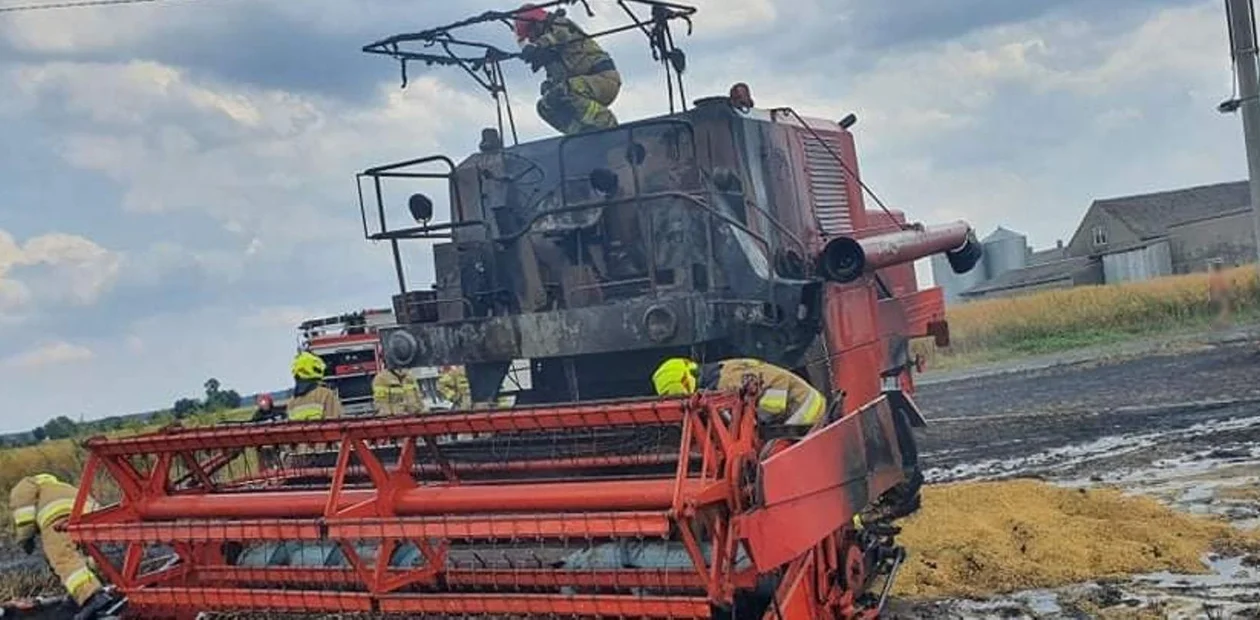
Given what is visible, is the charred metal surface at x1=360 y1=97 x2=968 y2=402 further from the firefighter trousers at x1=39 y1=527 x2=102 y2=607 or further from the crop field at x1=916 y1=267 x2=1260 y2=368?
the crop field at x1=916 y1=267 x2=1260 y2=368

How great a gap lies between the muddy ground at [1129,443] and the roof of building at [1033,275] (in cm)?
2866

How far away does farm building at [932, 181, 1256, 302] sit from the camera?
47.0m

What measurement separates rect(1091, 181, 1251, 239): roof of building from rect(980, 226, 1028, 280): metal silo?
1023 centimetres

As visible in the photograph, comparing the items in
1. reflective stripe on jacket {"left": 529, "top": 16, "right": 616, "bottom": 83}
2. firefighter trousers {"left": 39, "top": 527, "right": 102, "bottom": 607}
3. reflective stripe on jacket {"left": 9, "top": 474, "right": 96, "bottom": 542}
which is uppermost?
reflective stripe on jacket {"left": 529, "top": 16, "right": 616, "bottom": 83}

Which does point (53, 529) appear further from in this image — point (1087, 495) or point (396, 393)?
point (1087, 495)

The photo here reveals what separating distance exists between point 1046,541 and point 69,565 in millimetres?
5574

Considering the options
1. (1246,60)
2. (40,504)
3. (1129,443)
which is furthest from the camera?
(1246,60)

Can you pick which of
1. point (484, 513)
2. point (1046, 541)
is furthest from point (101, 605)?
point (1046, 541)

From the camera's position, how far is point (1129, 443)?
11.7 meters

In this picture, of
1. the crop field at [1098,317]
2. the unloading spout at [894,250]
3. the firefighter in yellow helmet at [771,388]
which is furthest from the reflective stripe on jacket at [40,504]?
the crop field at [1098,317]

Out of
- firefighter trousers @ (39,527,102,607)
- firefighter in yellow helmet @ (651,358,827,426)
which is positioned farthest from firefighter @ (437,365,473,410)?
firefighter in yellow helmet @ (651,358,827,426)

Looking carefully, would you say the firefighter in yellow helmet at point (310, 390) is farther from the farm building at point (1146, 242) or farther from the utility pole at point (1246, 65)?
the farm building at point (1146, 242)

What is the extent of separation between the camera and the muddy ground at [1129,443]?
630 centimetres

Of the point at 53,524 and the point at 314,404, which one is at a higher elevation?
the point at 314,404
